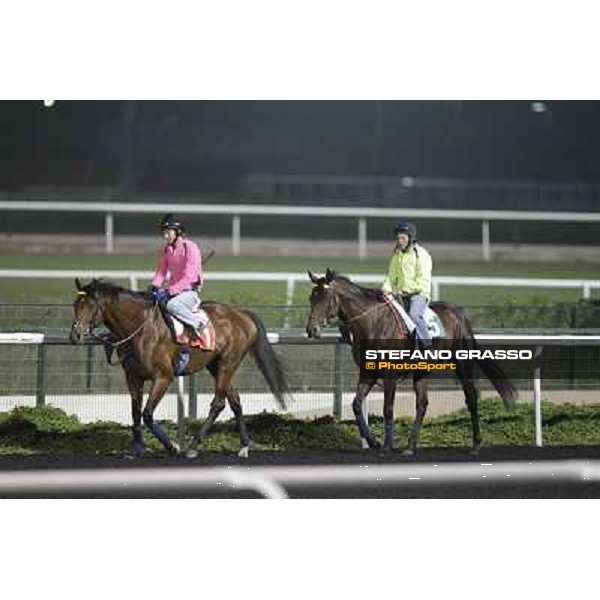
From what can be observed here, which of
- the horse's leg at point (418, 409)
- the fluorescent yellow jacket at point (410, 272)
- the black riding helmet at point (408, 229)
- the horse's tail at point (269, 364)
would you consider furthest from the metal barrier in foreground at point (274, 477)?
the black riding helmet at point (408, 229)

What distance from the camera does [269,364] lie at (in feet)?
38.2

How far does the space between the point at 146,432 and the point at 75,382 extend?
20.5 inches

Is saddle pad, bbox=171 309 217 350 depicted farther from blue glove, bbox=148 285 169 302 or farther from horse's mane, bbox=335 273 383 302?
horse's mane, bbox=335 273 383 302

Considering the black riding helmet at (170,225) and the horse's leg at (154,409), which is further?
the black riding helmet at (170,225)

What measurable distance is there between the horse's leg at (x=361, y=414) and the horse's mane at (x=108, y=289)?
1407 mm

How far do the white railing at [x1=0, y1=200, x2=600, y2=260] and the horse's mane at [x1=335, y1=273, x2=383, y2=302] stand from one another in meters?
0.28

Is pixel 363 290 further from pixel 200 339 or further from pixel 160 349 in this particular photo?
pixel 160 349

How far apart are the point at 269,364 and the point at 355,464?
0.90m

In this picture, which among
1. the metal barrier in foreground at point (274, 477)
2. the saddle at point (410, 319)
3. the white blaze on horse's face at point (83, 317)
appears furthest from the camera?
the saddle at point (410, 319)

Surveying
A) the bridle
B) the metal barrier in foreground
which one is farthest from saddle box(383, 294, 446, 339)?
the bridle

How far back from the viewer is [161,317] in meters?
11.5

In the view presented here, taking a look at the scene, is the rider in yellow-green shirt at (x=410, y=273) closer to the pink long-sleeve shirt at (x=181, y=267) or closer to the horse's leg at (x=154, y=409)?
the pink long-sleeve shirt at (x=181, y=267)

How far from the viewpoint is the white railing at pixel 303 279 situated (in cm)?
1167

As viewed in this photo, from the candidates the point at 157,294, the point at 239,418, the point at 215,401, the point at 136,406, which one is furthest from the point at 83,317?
the point at 239,418
